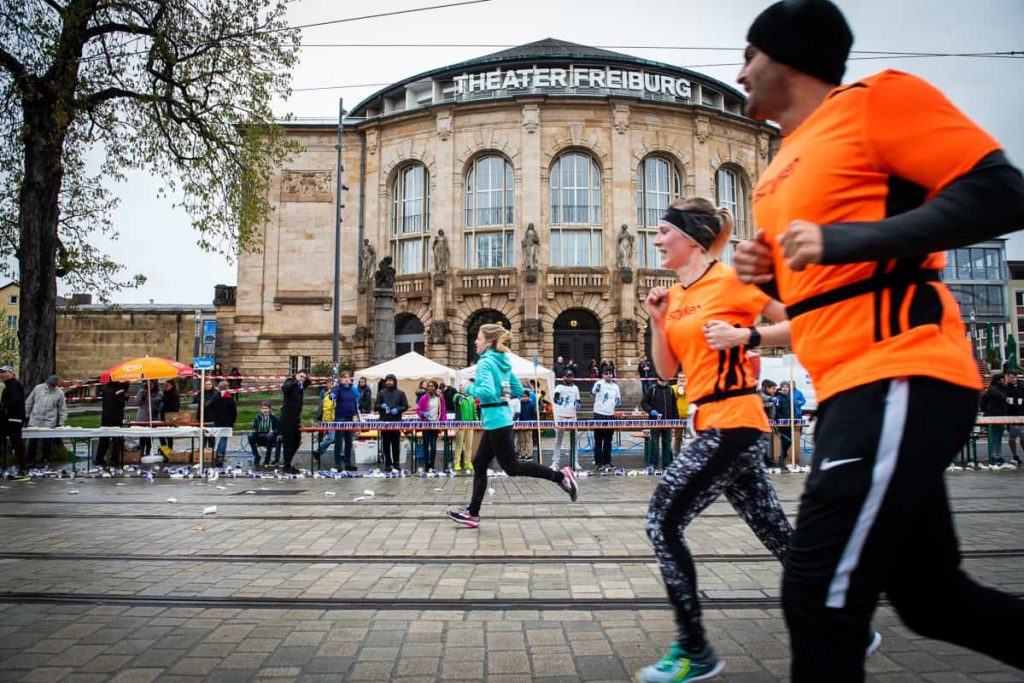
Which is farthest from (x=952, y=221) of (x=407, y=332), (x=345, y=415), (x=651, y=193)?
(x=407, y=332)

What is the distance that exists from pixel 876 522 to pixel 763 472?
1586 millimetres

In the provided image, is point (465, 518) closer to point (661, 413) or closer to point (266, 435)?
point (266, 435)

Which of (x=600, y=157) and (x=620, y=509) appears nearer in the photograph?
(x=620, y=509)

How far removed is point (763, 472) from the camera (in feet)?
10.3

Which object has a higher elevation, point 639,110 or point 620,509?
point 639,110

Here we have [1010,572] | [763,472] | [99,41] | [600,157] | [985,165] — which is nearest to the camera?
[985,165]

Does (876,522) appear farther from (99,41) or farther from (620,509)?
(99,41)

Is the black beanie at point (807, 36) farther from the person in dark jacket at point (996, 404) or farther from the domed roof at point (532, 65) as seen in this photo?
the domed roof at point (532, 65)

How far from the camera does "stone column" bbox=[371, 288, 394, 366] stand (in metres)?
27.3

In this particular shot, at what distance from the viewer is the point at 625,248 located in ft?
121

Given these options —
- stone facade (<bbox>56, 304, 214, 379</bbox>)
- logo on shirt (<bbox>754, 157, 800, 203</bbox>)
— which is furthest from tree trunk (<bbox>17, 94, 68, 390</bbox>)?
stone facade (<bbox>56, 304, 214, 379</bbox>)

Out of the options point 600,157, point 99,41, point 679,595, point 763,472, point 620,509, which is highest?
point 600,157

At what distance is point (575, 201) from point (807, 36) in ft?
121

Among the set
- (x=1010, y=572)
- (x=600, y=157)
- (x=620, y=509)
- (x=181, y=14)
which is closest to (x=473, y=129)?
(x=600, y=157)
